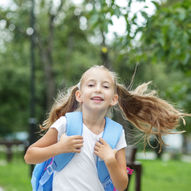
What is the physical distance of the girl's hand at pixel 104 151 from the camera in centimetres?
223

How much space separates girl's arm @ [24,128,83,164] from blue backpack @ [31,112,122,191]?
0.08 meters

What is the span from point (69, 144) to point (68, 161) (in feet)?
0.55

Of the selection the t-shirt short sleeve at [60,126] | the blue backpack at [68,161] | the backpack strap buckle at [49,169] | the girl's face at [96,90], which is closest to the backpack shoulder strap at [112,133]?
the blue backpack at [68,161]

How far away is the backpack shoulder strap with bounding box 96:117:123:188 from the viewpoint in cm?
233

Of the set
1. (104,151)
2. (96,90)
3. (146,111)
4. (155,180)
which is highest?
(96,90)

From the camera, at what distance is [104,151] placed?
2262mm

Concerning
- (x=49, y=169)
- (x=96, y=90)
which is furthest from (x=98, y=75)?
(x=49, y=169)

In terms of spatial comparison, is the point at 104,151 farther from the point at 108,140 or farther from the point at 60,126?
the point at 60,126

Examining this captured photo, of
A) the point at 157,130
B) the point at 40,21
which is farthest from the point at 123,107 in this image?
the point at 40,21

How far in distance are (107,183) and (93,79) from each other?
66 cm

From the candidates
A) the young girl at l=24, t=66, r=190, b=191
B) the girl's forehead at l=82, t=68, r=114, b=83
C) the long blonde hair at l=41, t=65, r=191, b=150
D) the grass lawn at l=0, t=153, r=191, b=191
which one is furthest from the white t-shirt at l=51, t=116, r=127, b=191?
the grass lawn at l=0, t=153, r=191, b=191

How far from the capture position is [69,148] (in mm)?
2227

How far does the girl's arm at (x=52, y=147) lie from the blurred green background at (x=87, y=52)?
954mm

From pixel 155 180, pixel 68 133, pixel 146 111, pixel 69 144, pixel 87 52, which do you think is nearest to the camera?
pixel 69 144
